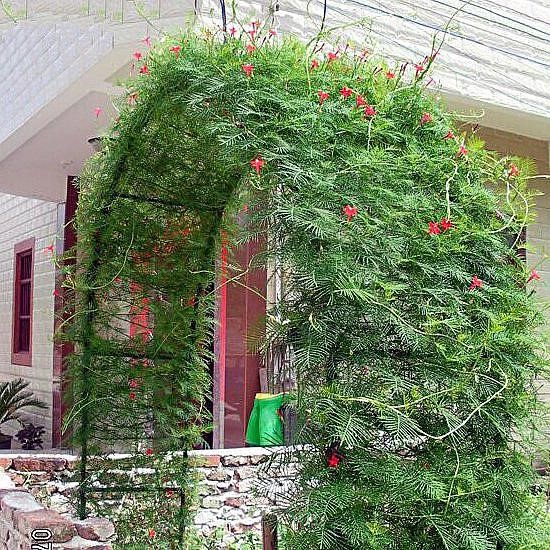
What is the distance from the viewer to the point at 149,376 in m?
3.68

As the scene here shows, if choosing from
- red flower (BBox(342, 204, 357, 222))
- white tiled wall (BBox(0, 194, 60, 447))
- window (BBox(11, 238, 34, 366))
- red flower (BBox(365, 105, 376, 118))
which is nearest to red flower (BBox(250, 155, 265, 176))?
red flower (BBox(342, 204, 357, 222))

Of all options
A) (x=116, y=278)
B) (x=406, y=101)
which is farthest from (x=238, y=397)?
(x=406, y=101)

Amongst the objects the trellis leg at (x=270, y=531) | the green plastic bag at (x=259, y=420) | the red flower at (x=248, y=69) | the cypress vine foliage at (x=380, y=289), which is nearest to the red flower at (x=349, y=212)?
the cypress vine foliage at (x=380, y=289)

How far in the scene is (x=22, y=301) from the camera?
31.8 ft

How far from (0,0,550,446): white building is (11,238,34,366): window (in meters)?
1.60

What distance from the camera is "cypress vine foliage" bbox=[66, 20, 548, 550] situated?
213 cm

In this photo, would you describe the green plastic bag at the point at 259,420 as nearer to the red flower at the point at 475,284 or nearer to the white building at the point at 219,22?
the white building at the point at 219,22

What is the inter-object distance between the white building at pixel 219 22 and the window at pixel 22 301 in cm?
160

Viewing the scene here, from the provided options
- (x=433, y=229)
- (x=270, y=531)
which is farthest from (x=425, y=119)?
(x=270, y=531)

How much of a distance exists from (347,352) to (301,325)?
14cm

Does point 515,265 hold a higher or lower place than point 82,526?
higher

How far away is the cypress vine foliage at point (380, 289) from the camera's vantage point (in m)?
2.13

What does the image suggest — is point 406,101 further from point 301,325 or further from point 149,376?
point 149,376

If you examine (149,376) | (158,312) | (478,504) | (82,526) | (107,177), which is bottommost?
(82,526)
